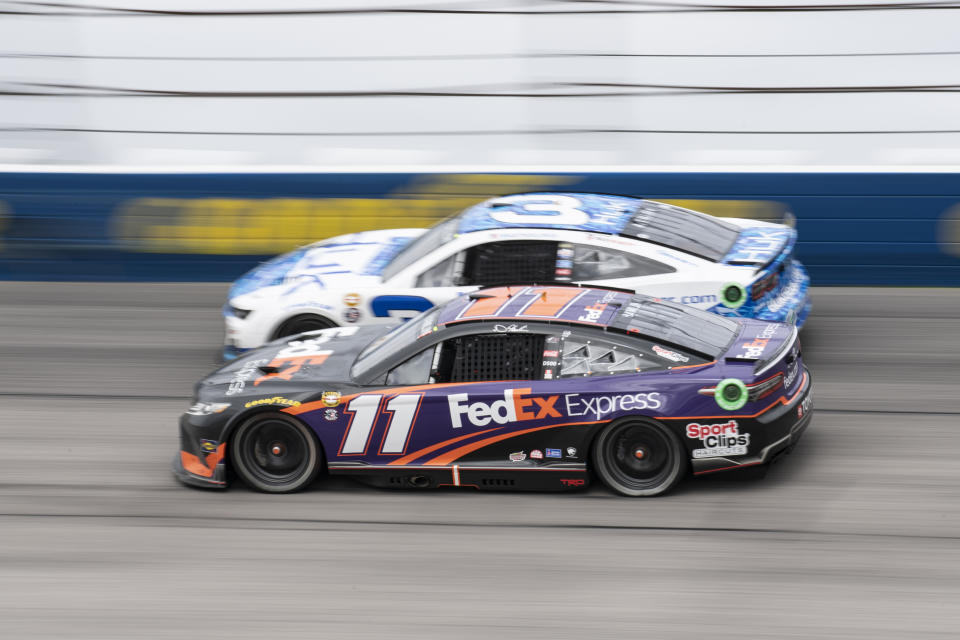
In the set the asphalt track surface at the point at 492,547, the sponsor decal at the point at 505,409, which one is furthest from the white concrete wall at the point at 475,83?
the sponsor decal at the point at 505,409

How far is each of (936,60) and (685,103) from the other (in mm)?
2435

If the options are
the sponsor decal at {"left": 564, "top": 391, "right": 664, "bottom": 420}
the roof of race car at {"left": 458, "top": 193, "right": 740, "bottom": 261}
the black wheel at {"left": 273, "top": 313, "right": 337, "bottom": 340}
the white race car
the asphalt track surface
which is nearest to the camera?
the asphalt track surface

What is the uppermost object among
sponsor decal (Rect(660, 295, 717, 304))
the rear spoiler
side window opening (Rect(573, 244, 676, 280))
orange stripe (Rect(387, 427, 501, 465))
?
the rear spoiler

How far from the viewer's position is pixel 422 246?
9953mm

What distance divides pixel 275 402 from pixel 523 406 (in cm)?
151

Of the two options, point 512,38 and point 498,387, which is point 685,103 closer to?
point 512,38

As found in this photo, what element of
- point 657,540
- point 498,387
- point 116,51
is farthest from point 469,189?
point 657,540

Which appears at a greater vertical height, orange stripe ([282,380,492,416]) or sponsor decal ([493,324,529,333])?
sponsor decal ([493,324,529,333])

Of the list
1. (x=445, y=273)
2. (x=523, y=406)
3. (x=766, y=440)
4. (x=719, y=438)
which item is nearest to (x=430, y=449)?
(x=523, y=406)

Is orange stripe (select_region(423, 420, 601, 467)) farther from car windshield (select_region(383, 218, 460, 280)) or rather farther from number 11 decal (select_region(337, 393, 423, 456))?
car windshield (select_region(383, 218, 460, 280))

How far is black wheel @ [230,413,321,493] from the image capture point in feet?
24.9

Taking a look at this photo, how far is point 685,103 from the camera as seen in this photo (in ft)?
40.8

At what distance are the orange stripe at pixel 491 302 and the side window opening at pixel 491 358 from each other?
0.70 feet

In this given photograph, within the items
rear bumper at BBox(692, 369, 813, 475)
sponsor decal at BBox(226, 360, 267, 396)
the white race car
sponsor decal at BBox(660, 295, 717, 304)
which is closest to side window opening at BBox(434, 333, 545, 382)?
rear bumper at BBox(692, 369, 813, 475)
